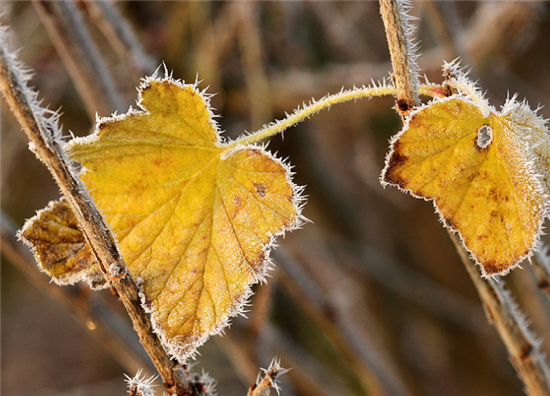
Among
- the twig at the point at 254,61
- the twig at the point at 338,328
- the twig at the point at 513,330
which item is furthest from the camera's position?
the twig at the point at 254,61

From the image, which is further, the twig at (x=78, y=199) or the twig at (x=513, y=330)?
the twig at (x=513, y=330)

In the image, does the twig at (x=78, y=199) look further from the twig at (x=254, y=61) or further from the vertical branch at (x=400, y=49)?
the twig at (x=254, y=61)

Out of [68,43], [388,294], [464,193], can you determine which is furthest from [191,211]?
[388,294]

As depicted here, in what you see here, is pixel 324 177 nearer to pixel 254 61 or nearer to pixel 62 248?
pixel 254 61

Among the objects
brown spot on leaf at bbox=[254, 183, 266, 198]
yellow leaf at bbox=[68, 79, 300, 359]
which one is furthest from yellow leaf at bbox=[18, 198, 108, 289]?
brown spot on leaf at bbox=[254, 183, 266, 198]

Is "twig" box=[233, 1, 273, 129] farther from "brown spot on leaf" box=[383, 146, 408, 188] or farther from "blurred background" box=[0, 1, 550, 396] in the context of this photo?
"brown spot on leaf" box=[383, 146, 408, 188]

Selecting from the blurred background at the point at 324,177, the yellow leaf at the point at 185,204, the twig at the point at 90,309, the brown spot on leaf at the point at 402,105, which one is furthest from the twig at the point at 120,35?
the brown spot on leaf at the point at 402,105
